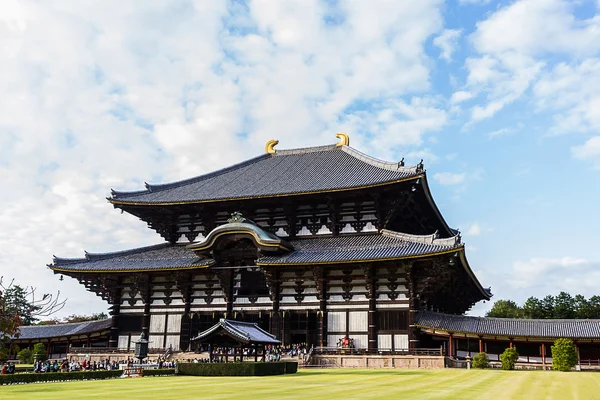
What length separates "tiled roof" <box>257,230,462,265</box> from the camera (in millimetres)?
38875

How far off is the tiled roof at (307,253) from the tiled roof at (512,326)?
5.15 meters

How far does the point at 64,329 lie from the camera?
5725cm

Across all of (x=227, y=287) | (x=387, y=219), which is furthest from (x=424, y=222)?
(x=227, y=287)

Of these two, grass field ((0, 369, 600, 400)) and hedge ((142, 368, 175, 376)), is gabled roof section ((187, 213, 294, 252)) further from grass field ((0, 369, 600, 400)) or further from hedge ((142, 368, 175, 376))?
grass field ((0, 369, 600, 400))

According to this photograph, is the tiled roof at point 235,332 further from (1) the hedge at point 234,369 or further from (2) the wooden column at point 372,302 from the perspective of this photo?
(2) the wooden column at point 372,302

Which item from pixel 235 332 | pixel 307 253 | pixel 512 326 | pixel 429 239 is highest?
pixel 429 239

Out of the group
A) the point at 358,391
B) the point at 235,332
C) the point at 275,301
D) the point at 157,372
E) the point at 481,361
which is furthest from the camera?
the point at 275,301

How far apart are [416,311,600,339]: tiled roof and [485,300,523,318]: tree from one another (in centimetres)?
5223

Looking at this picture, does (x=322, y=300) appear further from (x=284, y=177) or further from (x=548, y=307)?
(x=548, y=307)

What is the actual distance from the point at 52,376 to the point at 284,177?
27.9m

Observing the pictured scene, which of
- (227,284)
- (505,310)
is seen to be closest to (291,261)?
(227,284)

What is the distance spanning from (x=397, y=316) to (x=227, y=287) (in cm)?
1347

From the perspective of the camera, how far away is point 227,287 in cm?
4534

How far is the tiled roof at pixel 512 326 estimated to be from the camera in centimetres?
3925
